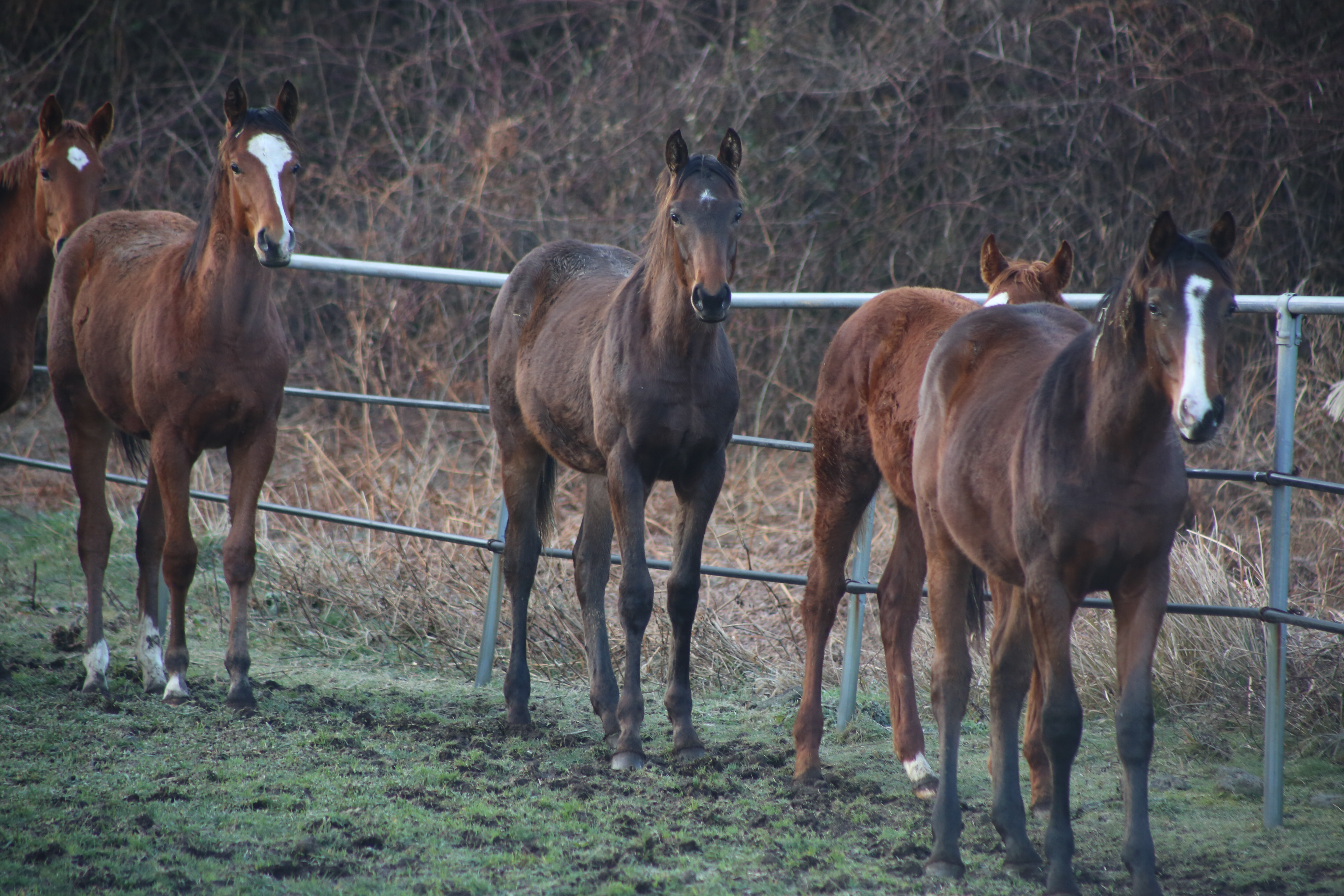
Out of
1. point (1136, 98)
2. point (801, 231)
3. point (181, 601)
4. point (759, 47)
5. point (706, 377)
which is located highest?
point (759, 47)

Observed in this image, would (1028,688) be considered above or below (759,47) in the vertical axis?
below

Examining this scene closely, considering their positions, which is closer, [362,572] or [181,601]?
[181,601]

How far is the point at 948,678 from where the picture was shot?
2.93 m

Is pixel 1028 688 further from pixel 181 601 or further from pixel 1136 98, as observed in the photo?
pixel 1136 98

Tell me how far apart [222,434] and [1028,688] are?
117 inches

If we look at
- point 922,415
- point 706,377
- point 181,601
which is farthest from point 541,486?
point 922,415

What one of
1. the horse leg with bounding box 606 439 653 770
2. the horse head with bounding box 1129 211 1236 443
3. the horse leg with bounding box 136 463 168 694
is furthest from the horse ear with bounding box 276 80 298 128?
the horse head with bounding box 1129 211 1236 443

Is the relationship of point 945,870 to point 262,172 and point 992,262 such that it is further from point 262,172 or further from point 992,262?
point 262,172

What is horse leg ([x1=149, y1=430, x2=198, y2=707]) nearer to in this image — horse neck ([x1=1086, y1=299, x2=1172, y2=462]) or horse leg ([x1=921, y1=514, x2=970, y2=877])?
horse leg ([x1=921, y1=514, x2=970, y2=877])

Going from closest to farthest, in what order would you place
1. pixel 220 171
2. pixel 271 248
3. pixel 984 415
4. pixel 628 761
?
pixel 984 415, pixel 628 761, pixel 271 248, pixel 220 171

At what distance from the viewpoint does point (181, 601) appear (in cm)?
432

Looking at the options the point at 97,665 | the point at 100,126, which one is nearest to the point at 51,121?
the point at 100,126

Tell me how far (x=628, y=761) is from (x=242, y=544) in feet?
5.53

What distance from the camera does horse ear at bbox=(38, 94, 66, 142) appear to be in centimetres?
491
